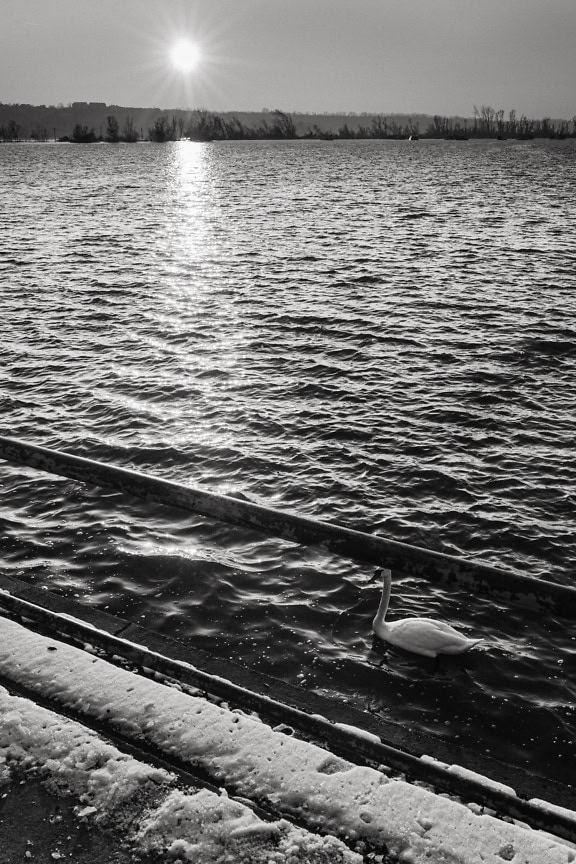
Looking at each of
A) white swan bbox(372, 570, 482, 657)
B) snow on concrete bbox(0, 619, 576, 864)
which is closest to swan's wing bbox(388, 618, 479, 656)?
white swan bbox(372, 570, 482, 657)

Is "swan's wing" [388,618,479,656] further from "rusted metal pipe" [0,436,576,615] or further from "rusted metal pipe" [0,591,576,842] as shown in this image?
"rusted metal pipe" [0,436,576,615]

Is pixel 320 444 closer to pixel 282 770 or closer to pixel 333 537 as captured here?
pixel 282 770

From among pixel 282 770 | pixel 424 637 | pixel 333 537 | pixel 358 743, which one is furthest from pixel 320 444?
pixel 333 537

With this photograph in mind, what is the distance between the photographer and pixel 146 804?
2547 mm

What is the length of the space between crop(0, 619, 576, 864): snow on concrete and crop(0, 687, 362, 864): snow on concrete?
0.11 m

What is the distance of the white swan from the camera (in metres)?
7.57

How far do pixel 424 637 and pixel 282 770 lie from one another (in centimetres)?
519

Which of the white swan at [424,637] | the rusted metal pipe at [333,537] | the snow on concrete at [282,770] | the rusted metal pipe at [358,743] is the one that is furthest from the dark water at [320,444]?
the rusted metal pipe at [333,537]

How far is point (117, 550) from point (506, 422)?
7851 millimetres

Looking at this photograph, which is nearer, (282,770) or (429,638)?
(282,770)

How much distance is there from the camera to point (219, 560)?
9430 mm

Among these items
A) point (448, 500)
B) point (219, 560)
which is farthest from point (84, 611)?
point (448, 500)

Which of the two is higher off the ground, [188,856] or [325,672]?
[188,856]

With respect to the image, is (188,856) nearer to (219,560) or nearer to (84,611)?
(84,611)
